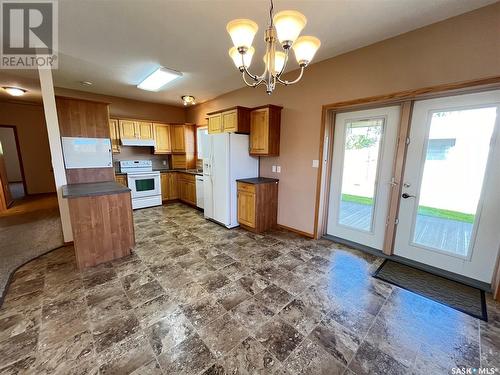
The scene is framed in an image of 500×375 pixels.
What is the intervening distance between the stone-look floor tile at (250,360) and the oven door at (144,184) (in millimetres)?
4514

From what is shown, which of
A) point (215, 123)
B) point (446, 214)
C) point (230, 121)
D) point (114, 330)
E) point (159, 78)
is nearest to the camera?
point (114, 330)

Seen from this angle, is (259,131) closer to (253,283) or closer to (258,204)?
(258,204)

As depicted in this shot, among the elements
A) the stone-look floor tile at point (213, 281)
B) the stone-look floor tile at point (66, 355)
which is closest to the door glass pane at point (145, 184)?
the stone-look floor tile at point (213, 281)

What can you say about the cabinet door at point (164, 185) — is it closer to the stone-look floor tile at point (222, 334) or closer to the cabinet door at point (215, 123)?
the cabinet door at point (215, 123)

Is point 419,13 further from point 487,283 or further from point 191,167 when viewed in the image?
point 191,167

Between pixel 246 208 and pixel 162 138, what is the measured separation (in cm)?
356

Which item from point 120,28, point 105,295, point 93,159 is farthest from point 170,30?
point 105,295

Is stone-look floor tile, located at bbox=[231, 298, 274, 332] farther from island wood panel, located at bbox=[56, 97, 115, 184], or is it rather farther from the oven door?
the oven door

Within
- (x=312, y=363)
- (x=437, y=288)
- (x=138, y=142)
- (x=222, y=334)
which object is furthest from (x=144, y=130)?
(x=437, y=288)

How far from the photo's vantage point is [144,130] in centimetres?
535

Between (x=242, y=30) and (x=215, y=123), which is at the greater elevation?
(x=242, y=30)

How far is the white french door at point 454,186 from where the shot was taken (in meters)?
2.12

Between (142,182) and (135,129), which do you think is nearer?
(142,182)

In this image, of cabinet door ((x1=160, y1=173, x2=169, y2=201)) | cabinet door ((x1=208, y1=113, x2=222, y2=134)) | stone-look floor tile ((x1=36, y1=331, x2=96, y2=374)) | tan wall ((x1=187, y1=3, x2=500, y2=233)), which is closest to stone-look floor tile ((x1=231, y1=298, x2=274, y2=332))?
stone-look floor tile ((x1=36, y1=331, x2=96, y2=374))
